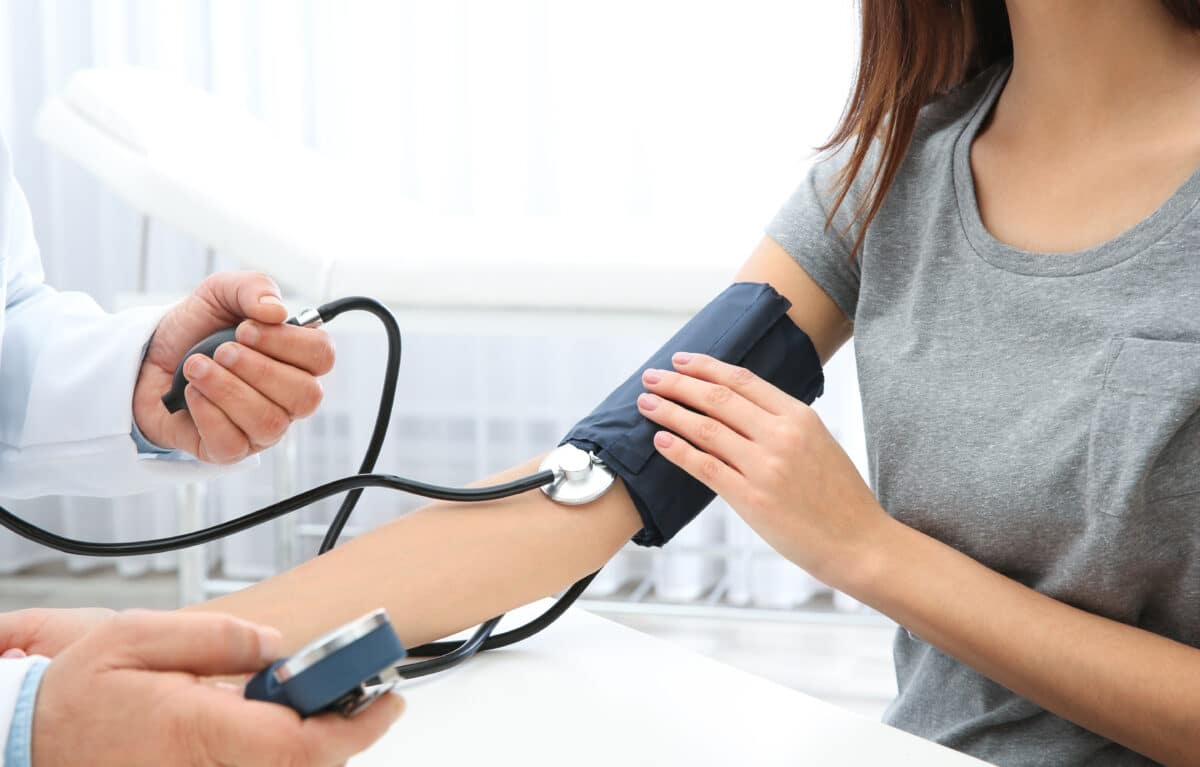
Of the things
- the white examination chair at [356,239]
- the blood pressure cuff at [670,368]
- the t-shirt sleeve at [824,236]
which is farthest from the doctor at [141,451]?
the white examination chair at [356,239]

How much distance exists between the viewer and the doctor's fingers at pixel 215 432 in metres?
0.87

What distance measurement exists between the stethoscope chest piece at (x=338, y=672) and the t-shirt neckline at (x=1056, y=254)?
0.69 m

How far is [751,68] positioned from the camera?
8.87 ft

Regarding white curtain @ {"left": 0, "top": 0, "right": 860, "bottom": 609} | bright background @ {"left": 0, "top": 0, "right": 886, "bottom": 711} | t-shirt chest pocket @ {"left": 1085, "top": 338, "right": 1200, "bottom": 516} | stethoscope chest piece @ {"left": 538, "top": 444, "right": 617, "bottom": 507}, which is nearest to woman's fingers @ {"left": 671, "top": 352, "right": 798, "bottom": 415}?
stethoscope chest piece @ {"left": 538, "top": 444, "right": 617, "bottom": 507}

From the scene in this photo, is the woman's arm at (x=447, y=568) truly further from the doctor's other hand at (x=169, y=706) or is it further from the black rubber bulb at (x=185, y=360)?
the doctor's other hand at (x=169, y=706)

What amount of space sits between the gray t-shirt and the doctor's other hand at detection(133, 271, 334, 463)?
48 centimetres

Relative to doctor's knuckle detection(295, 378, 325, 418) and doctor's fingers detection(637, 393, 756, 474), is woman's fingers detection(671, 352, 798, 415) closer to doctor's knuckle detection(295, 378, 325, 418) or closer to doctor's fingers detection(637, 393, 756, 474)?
doctor's fingers detection(637, 393, 756, 474)

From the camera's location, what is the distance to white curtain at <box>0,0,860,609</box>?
2.71 metres

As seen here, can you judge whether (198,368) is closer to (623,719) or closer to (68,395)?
(68,395)

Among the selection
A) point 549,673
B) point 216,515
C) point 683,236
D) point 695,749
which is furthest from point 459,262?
point 216,515

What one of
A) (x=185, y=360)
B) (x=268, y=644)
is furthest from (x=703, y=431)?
(x=268, y=644)

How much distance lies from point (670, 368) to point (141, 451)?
1.52 feet

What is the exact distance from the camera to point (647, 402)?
37.3 inches

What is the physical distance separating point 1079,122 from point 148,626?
86 cm
